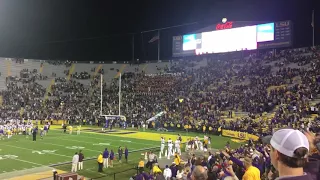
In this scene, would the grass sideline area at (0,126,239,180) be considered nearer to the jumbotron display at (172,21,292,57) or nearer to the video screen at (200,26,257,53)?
the jumbotron display at (172,21,292,57)

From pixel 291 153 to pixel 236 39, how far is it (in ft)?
145

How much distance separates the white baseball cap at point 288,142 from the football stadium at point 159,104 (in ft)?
32.6

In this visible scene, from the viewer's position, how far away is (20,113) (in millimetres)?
44469

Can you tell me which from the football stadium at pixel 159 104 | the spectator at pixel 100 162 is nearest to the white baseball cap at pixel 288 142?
the football stadium at pixel 159 104

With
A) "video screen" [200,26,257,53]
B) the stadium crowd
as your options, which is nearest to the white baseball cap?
the stadium crowd

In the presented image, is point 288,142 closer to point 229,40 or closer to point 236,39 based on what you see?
point 236,39

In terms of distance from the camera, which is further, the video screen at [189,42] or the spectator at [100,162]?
the video screen at [189,42]

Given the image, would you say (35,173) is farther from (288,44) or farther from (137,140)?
(288,44)

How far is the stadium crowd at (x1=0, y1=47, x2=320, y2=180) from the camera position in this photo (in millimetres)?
32500

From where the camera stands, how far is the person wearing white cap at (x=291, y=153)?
2223mm

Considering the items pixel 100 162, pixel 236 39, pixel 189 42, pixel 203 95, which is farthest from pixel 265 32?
pixel 100 162

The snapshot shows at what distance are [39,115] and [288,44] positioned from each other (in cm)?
3359

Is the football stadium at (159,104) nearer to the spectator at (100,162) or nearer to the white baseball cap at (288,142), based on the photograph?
the spectator at (100,162)

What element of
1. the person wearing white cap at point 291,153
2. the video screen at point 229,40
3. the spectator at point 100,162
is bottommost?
the spectator at point 100,162
